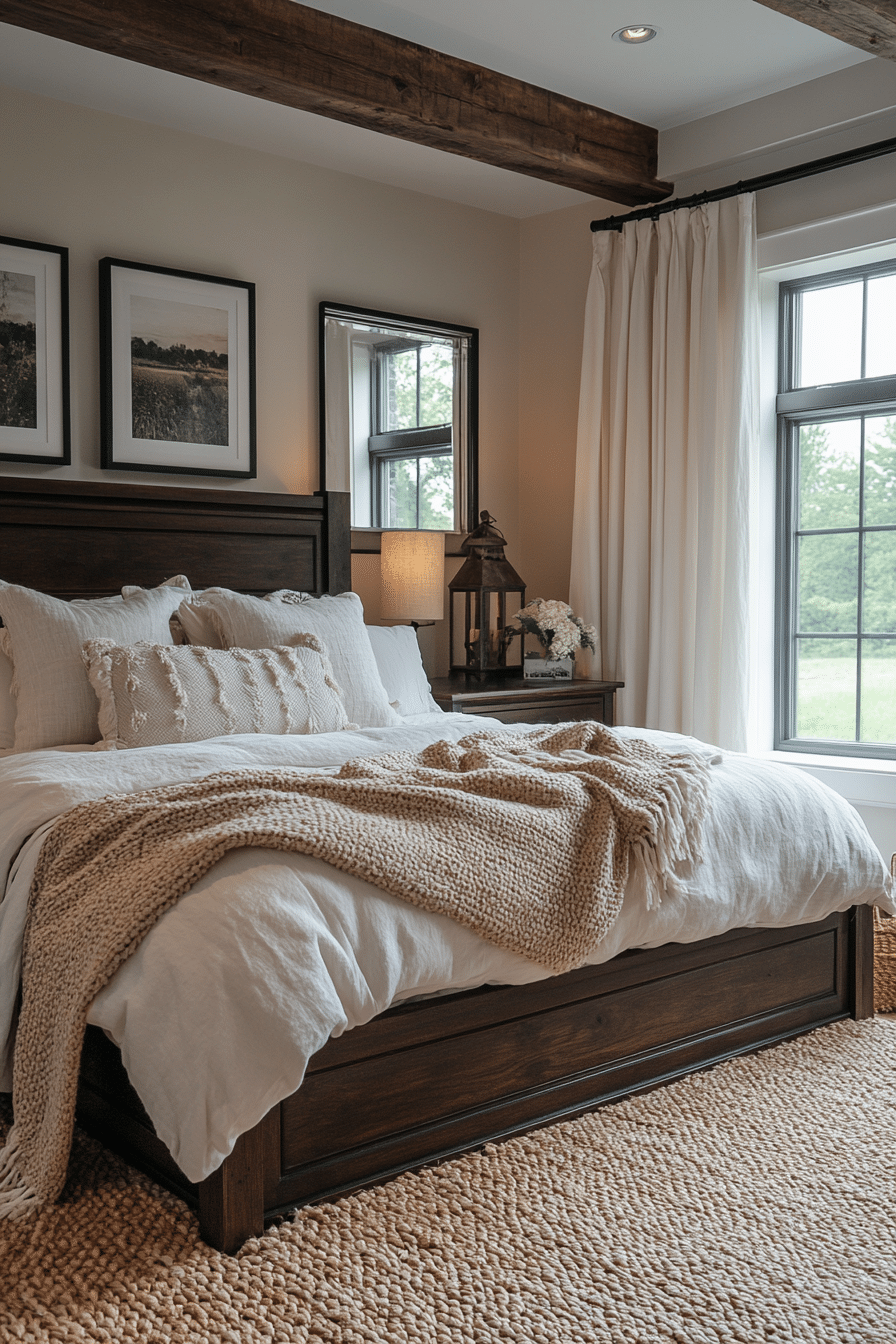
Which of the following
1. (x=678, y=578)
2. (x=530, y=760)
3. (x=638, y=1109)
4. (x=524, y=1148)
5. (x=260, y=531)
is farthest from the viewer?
(x=678, y=578)

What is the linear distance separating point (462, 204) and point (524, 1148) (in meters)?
3.78

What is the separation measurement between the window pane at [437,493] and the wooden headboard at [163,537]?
49cm

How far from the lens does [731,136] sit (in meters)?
4.03

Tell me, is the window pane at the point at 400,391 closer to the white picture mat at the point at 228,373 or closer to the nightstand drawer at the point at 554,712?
the white picture mat at the point at 228,373

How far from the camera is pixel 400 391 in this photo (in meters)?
4.52

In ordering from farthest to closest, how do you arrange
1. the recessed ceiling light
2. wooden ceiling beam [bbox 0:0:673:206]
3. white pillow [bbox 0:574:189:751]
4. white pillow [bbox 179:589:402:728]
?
1. the recessed ceiling light
2. white pillow [bbox 179:589:402:728]
3. wooden ceiling beam [bbox 0:0:673:206]
4. white pillow [bbox 0:574:189:751]

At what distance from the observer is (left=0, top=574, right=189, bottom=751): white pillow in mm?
2902

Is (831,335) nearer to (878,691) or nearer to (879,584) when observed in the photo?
(879,584)

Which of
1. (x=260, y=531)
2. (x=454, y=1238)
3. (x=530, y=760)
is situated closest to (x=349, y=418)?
(x=260, y=531)

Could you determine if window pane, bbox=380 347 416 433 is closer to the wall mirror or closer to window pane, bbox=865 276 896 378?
the wall mirror

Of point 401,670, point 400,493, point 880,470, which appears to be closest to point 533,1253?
point 401,670

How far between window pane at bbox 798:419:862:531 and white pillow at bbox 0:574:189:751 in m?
2.46

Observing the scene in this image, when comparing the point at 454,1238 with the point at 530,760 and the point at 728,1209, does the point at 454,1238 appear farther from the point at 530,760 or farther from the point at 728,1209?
the point at 530,760

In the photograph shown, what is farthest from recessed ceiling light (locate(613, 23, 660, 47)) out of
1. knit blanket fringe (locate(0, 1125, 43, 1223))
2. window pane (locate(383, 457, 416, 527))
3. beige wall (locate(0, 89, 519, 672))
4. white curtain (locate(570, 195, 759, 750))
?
knit blanket fringe (locate(0, 1125, 43, 1223))
